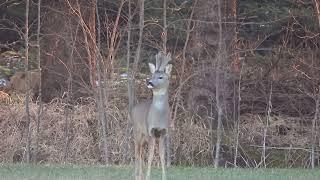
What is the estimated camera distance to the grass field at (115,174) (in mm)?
9805

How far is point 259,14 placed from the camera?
1747 centimetres

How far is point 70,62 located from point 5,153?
2.05 meters

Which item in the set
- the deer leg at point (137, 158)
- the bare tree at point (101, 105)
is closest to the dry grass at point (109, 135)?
the bare tree at point (101, 105)

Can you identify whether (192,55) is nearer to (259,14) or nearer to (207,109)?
(207,109)

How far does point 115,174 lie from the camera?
10.3 meters

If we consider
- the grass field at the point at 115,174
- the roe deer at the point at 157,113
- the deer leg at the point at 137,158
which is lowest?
the grass field at the point at 115,174

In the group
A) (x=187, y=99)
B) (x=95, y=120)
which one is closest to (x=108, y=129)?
(x=95, y=120)

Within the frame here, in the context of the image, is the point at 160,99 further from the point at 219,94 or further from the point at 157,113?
the point at 219,94

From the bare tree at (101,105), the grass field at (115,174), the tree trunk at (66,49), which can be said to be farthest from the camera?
the tree trunk at (66,49)

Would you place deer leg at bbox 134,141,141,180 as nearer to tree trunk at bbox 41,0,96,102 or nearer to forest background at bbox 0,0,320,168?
forest background at bbox 0,0,320,168

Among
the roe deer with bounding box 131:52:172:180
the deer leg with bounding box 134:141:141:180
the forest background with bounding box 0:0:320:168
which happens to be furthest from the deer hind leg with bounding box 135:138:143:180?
the forest background with bounding box 0:0:320:168

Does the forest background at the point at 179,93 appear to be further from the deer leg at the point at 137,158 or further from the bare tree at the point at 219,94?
the deer leg at the point at 137,158

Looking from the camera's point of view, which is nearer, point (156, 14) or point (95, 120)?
point (95, 120)

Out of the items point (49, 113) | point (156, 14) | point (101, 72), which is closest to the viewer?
point (101, 72)
